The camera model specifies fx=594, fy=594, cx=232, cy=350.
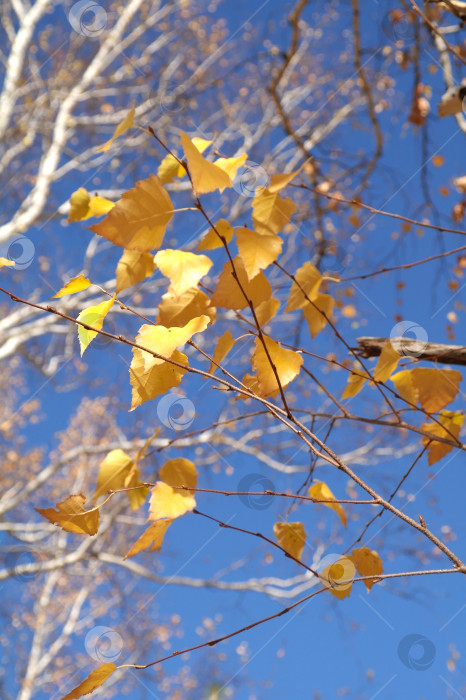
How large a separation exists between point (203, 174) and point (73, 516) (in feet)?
1.39

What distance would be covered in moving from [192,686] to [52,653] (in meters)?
2.99

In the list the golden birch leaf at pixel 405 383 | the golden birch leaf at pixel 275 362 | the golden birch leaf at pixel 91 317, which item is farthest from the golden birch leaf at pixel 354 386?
the golden birch leaf at pixel 91 317

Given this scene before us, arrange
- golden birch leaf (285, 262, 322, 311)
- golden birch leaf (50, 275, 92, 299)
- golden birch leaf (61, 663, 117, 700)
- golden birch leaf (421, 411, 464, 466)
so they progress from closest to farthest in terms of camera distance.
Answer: golden birch leaf (61, 663, 117, 700), golden birch leaf (50, 275, 92, 299), golden birch leaf (285, 262, 322, 311), golden birch leaf (421, 411, 464, 466)

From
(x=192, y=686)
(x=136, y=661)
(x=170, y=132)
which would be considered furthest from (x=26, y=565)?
(x=192, y=686)

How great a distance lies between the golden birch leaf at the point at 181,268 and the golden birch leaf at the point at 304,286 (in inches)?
6.7

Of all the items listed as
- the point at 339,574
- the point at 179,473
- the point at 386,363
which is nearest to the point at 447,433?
the point at 386,363

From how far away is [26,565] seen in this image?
4238mm

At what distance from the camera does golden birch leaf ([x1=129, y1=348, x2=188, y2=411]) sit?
0.69 m

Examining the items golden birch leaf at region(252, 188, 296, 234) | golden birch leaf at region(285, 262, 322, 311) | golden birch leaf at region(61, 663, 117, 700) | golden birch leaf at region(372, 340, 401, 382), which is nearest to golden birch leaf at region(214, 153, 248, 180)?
golden birch leaf at region(252, 188, 296, 234)

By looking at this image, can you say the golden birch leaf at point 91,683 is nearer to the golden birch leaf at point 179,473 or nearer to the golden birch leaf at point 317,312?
the golden birch leaf at point 179,473

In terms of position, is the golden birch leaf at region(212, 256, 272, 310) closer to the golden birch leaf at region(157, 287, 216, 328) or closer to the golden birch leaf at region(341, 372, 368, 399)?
the golden birch leaf at region(157, 287, 216, 328)

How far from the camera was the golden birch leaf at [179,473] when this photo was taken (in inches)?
33.6

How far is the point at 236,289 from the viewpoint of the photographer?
2.35 ft

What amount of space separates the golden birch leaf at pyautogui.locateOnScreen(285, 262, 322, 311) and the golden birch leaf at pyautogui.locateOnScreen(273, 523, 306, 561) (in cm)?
32
